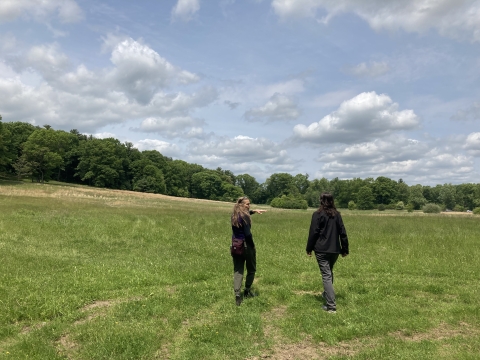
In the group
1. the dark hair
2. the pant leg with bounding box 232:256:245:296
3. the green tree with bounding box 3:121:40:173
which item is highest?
the green tree with bounding box 3:121:40:173

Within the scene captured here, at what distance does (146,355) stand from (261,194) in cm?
14239

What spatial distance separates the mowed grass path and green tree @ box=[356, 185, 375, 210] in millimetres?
101996

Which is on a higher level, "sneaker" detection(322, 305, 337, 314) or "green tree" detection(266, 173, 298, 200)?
"green tree" detection(266, 173, 298, 200)

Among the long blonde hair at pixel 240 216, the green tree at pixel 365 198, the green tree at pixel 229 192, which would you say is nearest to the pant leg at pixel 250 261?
the long blonde hair at pixel 240 216

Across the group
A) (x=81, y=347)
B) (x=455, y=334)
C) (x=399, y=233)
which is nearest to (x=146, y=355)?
(x=81, y=347)

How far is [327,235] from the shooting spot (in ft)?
25.2

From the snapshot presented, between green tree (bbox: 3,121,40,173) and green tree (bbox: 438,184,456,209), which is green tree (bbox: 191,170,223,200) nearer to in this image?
green tree (bbox: 3,121,40,173)

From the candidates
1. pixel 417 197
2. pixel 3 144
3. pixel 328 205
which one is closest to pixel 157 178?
pixel 3 144

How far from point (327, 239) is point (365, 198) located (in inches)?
4550

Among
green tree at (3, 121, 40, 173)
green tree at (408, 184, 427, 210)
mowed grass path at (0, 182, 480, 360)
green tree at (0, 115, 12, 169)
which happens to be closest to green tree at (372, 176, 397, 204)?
green tree at (408, 184, 427, 210)

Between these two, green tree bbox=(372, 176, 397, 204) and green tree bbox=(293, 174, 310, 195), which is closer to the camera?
green tree bbox=(372, 176, 397, 204)

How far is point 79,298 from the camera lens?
8227 mm

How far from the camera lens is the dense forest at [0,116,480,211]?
7794 cm

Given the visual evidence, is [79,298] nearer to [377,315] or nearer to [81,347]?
[81,347]
